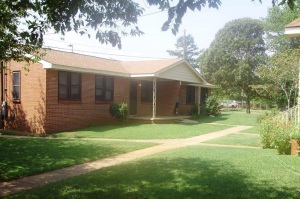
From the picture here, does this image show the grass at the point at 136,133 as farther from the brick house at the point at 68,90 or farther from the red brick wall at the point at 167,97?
the red brick wall at the point at 167,97

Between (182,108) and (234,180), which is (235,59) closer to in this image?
(182,108)

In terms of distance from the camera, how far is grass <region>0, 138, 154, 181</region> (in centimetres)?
760

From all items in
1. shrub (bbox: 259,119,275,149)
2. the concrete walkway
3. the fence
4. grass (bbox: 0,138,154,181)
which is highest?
the fence

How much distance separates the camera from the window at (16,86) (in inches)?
691

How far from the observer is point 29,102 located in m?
16.7

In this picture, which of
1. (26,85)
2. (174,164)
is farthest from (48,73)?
(174,164)

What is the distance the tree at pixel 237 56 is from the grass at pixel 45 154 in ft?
107

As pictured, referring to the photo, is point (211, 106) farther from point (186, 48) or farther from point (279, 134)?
point (186, 48)

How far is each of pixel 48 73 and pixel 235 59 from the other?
109 feet

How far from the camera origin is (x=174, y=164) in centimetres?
802

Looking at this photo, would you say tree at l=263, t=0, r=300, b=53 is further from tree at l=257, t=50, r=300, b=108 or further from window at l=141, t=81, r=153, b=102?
window at l=141, t=81, r=153, b=102

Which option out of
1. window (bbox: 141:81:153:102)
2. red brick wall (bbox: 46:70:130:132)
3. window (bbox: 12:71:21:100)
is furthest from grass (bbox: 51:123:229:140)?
window (bbox: 141:81:153:102)

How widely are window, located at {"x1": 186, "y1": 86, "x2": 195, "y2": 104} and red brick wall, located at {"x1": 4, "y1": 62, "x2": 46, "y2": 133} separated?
14.5 m

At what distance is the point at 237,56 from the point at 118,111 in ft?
98.3
